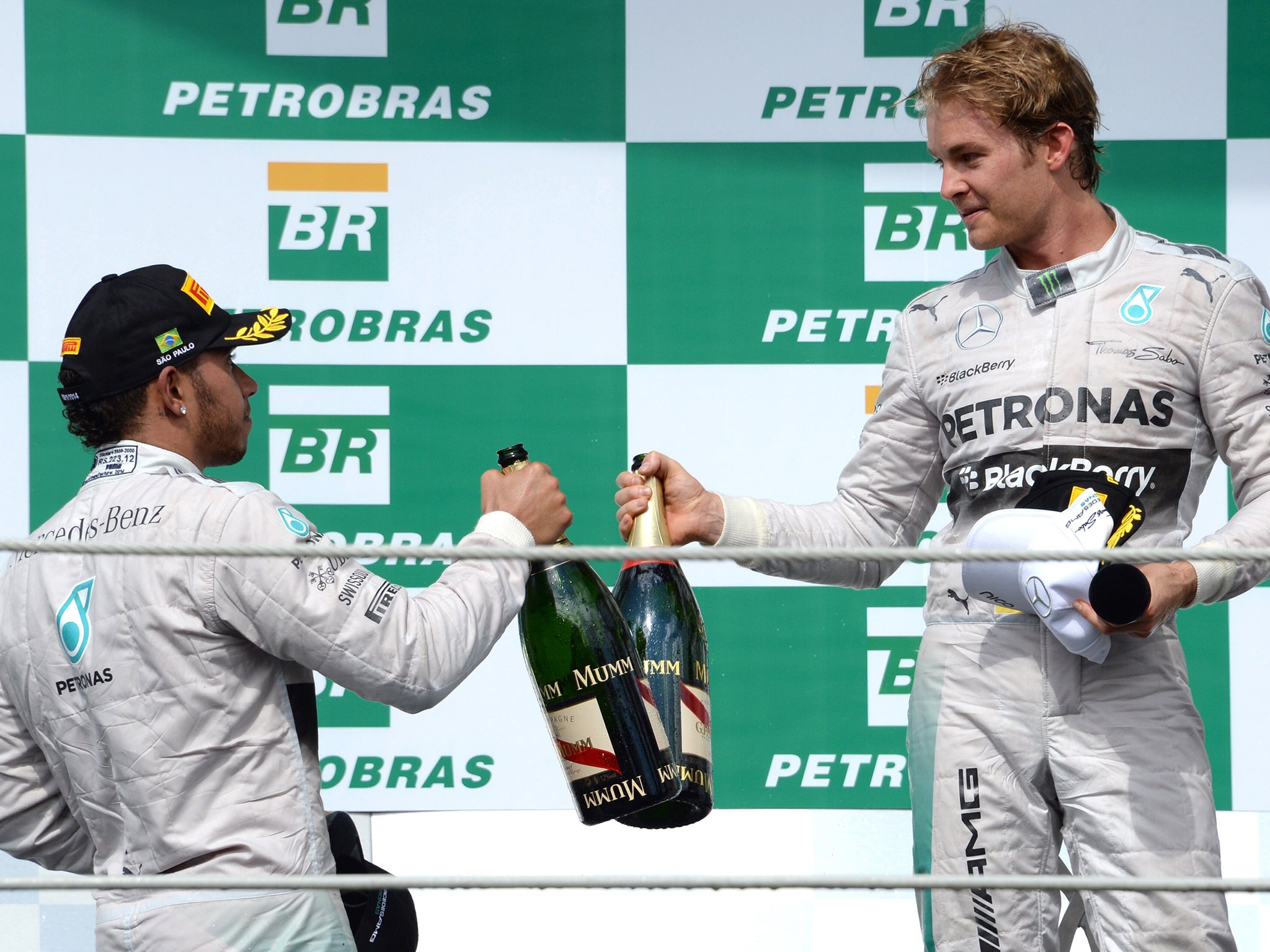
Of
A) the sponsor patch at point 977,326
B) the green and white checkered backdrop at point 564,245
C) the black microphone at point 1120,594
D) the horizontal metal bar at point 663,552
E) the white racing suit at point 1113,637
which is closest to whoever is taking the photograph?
the horizontal metal bar at point 663,552

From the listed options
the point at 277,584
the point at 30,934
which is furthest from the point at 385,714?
the point at 277,584

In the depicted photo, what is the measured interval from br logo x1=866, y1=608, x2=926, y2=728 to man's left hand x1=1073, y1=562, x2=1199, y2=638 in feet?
3.31

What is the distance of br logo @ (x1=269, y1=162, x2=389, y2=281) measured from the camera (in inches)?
83.0

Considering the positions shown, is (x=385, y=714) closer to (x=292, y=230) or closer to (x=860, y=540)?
(x=292, y=230)

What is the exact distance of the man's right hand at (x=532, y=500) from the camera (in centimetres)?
118

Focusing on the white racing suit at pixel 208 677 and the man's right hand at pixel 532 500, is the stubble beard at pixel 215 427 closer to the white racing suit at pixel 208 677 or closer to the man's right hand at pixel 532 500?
the white racing suit at pixel 208 677

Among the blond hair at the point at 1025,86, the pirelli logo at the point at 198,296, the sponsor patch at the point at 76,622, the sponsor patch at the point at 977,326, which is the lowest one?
the sponsor patch at the point at 76,622

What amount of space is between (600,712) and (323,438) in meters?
1.07

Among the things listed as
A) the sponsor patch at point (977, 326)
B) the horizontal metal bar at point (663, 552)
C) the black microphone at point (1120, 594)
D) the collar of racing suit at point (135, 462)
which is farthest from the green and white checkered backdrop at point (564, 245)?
the horizontal metal bar at point (663, 552)

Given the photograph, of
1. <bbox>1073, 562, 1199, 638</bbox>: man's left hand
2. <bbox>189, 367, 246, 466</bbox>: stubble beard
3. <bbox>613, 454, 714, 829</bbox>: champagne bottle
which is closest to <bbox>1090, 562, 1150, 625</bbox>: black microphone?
<bbox>1073, 562, 1199, 638</bbox>: man's left hand

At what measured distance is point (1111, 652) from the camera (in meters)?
1.18

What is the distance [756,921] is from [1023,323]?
125cm

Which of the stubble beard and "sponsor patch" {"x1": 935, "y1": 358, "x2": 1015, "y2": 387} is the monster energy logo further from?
the stubble beard

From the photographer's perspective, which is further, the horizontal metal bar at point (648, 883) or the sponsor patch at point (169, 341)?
the sponsor patch at point (169, 341)
